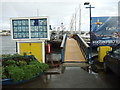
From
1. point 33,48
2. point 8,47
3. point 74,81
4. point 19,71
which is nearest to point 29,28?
point 33,48

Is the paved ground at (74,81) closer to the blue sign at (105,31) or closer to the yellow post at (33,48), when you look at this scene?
the yellow post at (33,48)

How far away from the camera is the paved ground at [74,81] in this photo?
4.73m

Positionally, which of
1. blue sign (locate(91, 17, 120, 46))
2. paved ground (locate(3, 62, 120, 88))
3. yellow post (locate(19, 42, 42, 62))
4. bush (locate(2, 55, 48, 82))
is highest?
blue sign (locate(91, 17, 120, 46))

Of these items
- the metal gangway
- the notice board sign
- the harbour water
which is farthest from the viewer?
the harbour water

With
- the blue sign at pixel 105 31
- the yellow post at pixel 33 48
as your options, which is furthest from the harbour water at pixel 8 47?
the blue sign at pixel 105 31

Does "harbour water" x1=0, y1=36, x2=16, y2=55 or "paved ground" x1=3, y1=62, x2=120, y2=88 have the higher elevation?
"harbour water" x1=0, y1=36, x2=16, y2=55

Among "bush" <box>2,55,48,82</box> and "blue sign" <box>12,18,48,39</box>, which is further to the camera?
"blue sign" <box>12,18,48,39</box>

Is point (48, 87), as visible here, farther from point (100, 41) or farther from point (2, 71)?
point (100, 41)

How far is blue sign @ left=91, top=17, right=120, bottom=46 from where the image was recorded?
8242 millimetres

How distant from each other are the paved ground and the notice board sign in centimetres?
250

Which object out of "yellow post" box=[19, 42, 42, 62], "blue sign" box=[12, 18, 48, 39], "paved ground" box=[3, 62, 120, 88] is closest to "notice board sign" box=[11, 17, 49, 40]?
"blue sign" box=[12, 18, 48, 39]

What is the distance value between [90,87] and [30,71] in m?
2.35

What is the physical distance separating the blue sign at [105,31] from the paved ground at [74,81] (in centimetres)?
321

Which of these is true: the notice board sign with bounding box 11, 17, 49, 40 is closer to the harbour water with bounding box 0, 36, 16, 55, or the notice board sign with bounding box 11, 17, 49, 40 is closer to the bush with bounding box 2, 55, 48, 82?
the bush with bounding box 2, 55, 48, 82
